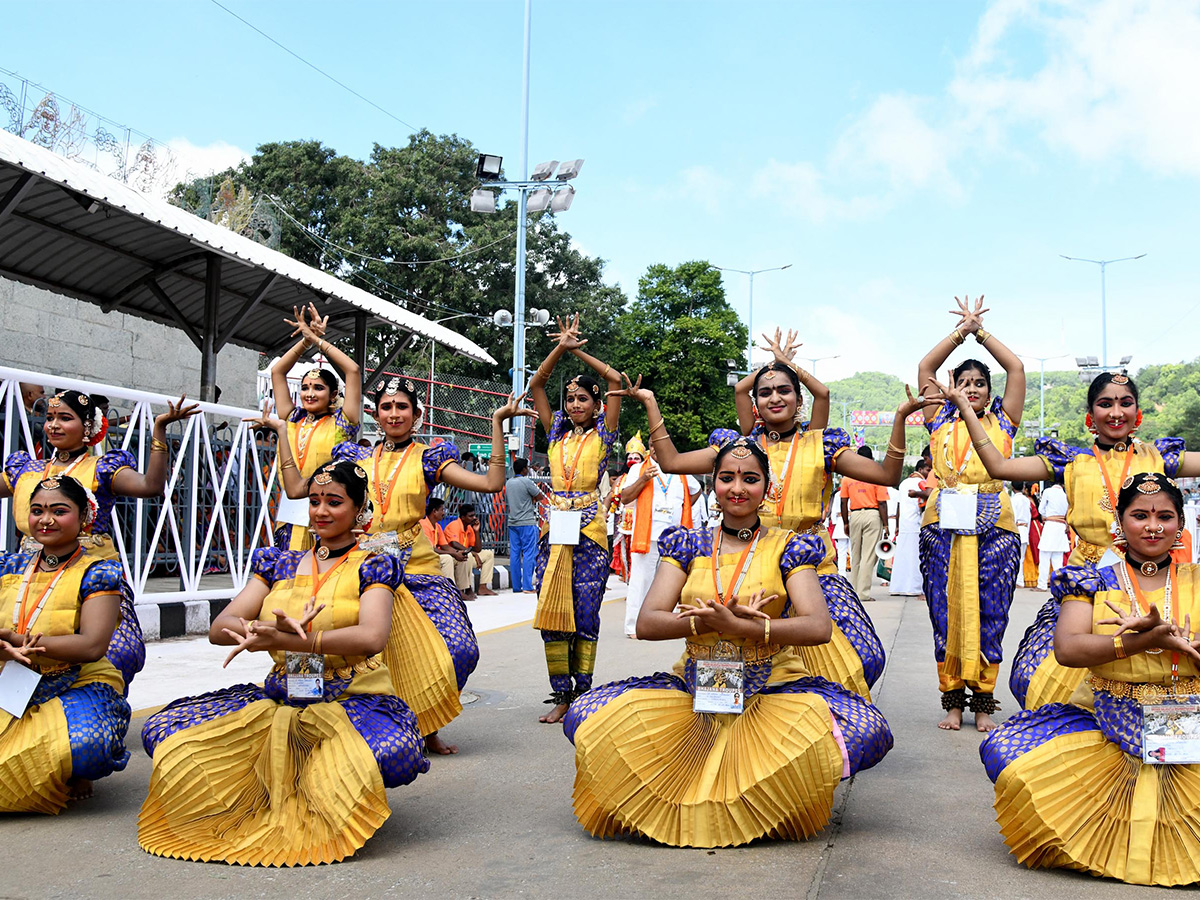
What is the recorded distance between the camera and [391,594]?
167 inches

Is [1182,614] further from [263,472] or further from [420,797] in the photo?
[263,472]

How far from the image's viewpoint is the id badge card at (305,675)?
4.17 meters

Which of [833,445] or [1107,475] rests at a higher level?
[833,445]

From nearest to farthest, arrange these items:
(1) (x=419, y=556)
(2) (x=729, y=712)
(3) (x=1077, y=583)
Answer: (3) (x=1077, y=583)
(2) (x=729, y=712)
(1) (x=419, y=556)

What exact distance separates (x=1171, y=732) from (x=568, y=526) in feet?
12.5

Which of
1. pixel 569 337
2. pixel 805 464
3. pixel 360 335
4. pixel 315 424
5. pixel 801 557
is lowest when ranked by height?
pixel 801 557

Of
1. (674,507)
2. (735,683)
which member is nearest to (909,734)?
(735,683)

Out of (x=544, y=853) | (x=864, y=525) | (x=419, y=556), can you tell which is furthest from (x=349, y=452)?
(x=864, y=525)

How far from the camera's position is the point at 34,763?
4309 mm

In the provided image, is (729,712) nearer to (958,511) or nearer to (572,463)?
(958,511)

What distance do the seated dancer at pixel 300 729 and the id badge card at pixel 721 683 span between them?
109cm

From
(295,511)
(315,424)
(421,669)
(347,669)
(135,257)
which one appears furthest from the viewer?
(135,257)

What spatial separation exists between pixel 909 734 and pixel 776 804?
2654 mm

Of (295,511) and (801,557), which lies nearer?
(801,557)
